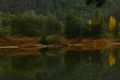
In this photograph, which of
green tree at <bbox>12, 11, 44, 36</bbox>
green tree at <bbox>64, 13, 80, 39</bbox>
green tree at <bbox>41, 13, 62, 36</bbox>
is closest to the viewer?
green tree at <bbox>41, 13, 62, 36</bbox>

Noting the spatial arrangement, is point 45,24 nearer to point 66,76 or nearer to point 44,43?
point 44,43

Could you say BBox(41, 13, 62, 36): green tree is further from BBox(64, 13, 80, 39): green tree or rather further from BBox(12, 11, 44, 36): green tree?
BBox(12, 11, 44, 36): green tree

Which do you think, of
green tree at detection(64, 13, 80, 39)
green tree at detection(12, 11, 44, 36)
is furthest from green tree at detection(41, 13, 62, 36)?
green tree at detection(12, 11, 44, 36)

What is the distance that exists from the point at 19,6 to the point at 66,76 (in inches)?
2489

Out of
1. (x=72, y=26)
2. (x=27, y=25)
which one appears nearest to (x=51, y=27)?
(x=72, y=26)

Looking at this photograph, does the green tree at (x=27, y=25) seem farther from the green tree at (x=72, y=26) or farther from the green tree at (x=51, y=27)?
the green tree at (x=72, y=26)

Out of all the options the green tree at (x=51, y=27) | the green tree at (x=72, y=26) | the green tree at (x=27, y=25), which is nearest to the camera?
Answer: the green tree at (x=51, y=27)

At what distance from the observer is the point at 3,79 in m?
14.9

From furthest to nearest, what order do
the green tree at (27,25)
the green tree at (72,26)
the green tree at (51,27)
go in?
the green tree at (72,26) < the green tree at (27,25) < the green tree at (51,27)

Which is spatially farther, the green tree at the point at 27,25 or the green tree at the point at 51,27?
the green tree at the point at 27,25

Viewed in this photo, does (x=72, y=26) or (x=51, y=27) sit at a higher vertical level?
(x=51, y=27)

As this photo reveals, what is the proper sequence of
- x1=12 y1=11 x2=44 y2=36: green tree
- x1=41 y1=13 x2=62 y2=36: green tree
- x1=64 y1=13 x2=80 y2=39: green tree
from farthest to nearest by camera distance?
x1=64 y1=13 x2=80 y2=39: green tree
x1=12 y1=11 x2=44 y2=36: green tree
x1=41 y1=13 x2=62 y2=36: green tree

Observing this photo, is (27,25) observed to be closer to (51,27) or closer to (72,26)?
(51,27)

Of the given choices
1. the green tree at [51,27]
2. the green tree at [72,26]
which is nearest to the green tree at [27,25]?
the green tree at [51,27]
